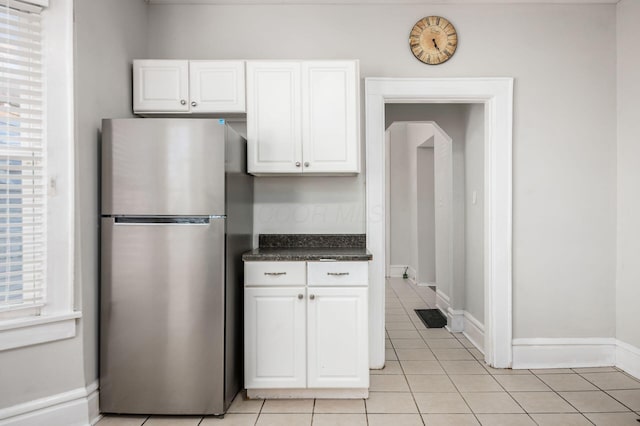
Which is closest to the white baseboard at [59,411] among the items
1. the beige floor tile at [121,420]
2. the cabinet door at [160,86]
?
the beige floor tile at [121,420]

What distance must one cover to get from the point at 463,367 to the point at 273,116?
2323 mm

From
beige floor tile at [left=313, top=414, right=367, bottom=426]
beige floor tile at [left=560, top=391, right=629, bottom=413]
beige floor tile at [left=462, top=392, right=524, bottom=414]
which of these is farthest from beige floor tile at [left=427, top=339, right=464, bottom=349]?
beige floor tile at [left=313, top=414, right=367, bottom=426]

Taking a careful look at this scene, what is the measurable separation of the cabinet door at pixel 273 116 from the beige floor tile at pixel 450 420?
5.60 feet

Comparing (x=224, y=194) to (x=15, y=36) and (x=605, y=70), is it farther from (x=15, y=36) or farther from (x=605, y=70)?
(x=605, y=70)

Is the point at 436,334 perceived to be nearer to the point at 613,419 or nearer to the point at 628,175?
the point at 613,419

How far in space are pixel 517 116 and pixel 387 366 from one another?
2.14 m

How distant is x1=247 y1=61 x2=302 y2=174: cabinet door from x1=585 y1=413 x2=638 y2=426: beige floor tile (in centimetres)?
229

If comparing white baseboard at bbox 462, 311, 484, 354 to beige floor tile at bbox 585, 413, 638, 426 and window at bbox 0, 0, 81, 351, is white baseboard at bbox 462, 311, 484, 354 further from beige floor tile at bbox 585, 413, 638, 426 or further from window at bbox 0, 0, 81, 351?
window at bbox 0, 0, 81, 351

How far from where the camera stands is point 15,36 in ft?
6.21

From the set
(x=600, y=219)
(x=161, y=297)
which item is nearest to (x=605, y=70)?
(x=600, y=219)

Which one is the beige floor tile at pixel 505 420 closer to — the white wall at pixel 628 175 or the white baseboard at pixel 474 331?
the white baseboard at pixel 474 331

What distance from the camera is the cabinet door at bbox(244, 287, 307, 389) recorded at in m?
2.31

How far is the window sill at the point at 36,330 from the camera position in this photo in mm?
1826

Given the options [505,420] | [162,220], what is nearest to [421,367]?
[505,420]
